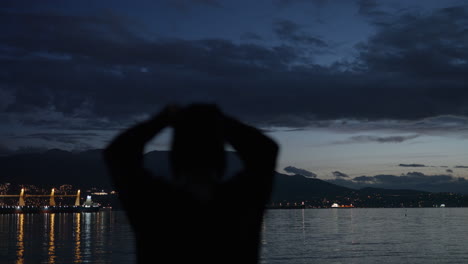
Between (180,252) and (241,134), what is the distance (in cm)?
54

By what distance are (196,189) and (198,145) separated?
0.58 feet

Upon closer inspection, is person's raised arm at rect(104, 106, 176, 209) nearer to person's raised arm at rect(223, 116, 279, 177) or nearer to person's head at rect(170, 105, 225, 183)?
person's head at rect(170, 105, 225, 183)

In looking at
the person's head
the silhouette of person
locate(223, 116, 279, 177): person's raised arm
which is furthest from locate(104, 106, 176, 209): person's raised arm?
locate(223, 116, 279, 177): person's raised arm

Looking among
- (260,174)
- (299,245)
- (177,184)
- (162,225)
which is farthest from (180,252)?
(299,245)

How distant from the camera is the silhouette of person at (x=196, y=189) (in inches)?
77.7

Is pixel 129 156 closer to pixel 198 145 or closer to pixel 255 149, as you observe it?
pixel 198 145

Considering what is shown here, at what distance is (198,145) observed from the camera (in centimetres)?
195

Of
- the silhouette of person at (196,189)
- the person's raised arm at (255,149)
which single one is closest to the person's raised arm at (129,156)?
the silhouette of person at (196,189)

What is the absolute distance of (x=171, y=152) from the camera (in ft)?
6.70

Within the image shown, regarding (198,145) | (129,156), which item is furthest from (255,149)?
(129,156)

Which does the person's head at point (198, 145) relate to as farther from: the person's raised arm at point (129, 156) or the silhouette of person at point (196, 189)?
the person's raised arm at point (129, 156)

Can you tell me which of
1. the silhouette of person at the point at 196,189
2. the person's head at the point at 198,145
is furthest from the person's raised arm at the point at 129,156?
the person's head at the point at 198,145

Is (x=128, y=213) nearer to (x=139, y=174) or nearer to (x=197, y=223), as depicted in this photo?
(x=139, y=174)

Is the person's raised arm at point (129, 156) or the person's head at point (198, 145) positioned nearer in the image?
the person's head at point (198, 145)
